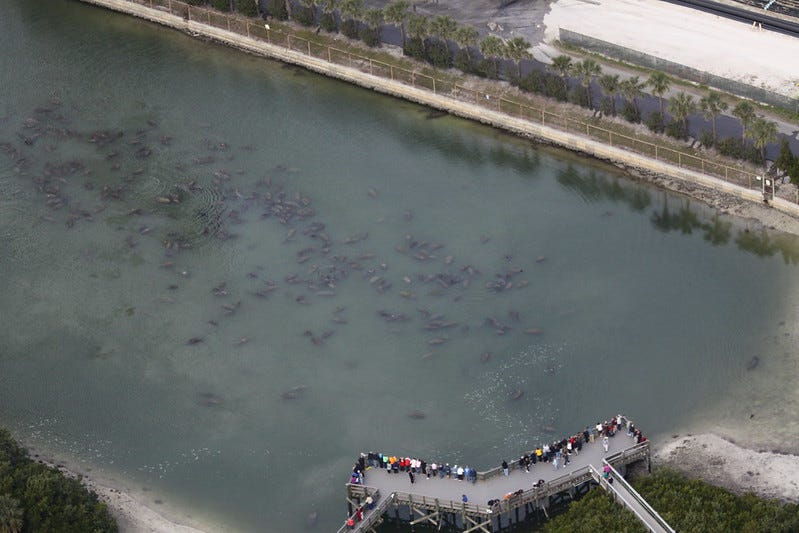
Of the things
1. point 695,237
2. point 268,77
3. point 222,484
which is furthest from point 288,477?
point 268,77

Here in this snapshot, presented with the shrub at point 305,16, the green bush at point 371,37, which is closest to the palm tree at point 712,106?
the green bush at point 371,37

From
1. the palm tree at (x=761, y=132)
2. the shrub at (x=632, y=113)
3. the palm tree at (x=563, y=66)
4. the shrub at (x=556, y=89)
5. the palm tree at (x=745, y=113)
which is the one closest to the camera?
the palm tree at (x=761, y=132)

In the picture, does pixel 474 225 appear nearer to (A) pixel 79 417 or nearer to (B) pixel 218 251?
(B) pixel 218 251

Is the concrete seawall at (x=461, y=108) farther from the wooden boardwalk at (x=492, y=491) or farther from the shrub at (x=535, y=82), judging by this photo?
the wooden boardwalk at (x=492, y=491)

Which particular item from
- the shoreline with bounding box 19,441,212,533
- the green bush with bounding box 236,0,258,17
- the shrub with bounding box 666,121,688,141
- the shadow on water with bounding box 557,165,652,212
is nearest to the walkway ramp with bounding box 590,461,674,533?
the shoreline with bounding box 19,441,212,533

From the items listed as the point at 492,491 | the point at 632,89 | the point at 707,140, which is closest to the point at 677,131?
the point at 707,140

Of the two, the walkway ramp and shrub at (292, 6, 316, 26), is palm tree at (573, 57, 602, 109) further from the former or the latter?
the walkway ramp

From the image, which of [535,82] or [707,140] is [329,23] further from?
[707,140]
